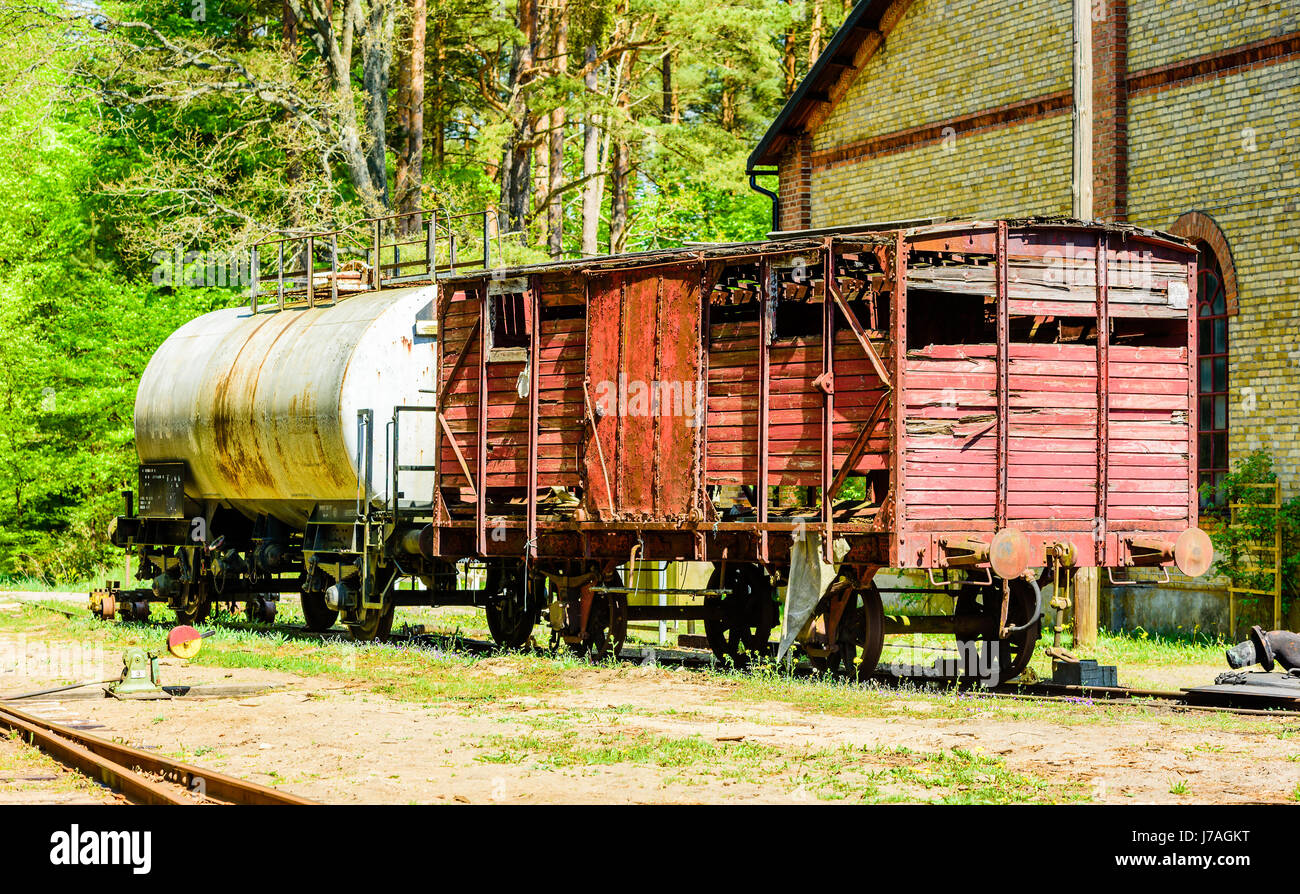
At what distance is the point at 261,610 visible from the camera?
21734 mm

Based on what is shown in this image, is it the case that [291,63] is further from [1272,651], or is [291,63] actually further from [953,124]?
[1272,651]

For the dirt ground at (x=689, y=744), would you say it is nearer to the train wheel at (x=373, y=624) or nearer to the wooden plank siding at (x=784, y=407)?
the wooden plank siding at (x=784, y=407)

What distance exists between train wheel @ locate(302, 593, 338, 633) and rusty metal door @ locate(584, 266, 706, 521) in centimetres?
678

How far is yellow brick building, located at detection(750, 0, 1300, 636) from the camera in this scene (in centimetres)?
1808

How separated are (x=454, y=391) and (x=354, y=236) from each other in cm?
1723

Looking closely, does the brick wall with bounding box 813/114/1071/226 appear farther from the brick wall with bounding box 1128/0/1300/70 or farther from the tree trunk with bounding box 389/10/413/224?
the tree trunk with bounding box 389/10/413/224

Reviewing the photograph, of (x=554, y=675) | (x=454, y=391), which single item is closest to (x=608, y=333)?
(x=454, y=391)

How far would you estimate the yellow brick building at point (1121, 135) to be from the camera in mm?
18078

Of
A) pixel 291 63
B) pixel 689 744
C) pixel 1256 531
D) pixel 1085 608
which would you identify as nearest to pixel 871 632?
pixel 1085 608

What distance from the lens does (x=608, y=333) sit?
1512cm

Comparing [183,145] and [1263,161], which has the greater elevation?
[183,145]

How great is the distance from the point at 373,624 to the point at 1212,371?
423 inches

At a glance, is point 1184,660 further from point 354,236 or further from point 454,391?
point 354,236

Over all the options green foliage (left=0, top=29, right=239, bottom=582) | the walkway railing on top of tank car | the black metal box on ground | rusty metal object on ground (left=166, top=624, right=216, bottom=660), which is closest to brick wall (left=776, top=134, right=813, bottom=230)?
the walkway railing on top of tank car
